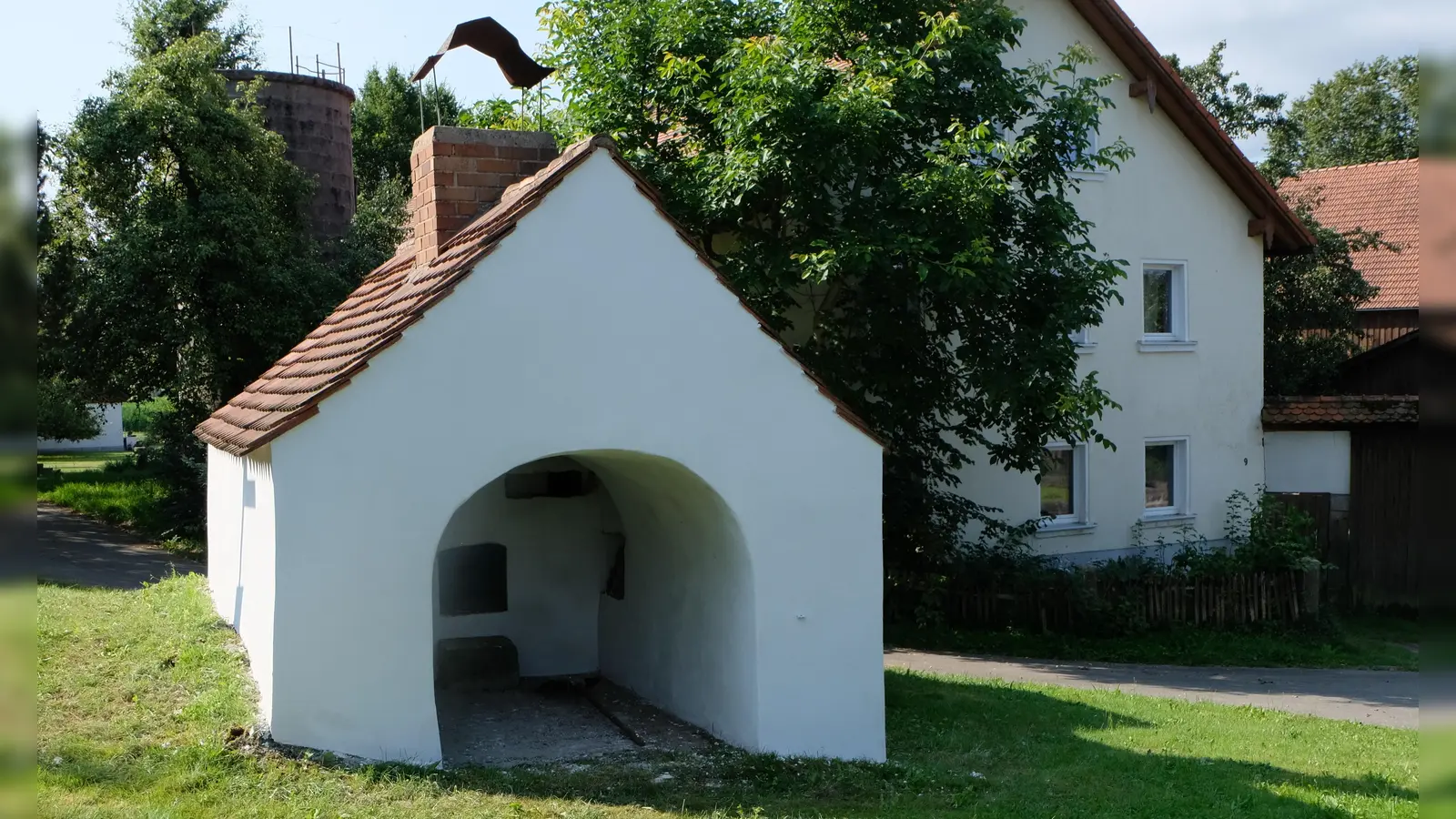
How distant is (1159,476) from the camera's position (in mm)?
A: 21297

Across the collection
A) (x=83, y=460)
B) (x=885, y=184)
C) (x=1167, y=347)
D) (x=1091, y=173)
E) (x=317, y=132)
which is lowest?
(x=83, y=460)

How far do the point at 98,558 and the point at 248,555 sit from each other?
1349 cm

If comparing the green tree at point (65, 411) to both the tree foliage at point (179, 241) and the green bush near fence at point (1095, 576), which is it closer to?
the tree foliage at point (179, 241)

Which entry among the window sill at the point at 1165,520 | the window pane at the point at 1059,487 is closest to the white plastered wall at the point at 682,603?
the window pane at the point at 1059,487

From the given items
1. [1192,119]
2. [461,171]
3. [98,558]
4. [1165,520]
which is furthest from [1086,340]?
[98,558]

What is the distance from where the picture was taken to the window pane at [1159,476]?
2116 cm

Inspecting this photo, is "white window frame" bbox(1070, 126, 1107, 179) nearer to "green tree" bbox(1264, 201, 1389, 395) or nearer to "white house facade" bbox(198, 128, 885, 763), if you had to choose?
"green tree" bbox(1264, 201, 1389, 395)

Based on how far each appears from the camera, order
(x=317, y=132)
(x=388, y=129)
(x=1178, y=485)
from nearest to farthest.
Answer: (x=1178, y=485), (x=317, y=132), (x=388, y=129)

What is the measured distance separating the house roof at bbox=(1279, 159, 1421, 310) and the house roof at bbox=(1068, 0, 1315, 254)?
4.14m

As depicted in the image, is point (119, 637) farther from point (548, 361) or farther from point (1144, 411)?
point (1144, 411)

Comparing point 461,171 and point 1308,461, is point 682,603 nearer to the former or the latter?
point 461,171

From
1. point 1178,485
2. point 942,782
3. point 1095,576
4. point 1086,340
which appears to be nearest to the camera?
point 942,782

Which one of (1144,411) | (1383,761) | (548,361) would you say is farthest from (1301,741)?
(1144,411)

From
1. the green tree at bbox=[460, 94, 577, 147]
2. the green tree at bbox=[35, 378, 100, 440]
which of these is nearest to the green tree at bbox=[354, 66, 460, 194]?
the green tree at bbox=[35, 378, 100, 440]
